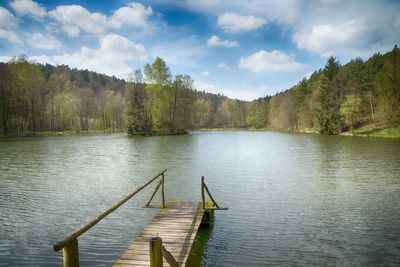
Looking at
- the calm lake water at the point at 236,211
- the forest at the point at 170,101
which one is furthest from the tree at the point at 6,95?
the calm lake water at the point at 236,211

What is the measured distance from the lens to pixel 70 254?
21.3ft

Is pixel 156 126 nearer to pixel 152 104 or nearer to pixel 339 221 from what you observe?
pixel 152 104

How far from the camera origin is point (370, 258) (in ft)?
35.5

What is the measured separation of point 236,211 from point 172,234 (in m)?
5.72

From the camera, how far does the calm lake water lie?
11281mm

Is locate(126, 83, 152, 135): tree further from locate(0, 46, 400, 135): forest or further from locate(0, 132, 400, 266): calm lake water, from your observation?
locate(0, 132, 400, 266): calm lake water

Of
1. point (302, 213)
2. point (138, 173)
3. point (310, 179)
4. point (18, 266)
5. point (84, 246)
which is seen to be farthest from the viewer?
point (138, 173)

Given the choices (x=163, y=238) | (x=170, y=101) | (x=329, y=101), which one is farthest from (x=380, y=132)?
(x=163, y=238)

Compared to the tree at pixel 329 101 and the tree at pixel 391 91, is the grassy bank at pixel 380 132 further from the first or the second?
the tree at pixel 329 101

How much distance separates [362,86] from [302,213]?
275ft

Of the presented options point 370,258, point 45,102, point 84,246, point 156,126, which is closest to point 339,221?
point 370,258

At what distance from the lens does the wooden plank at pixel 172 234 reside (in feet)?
30.2

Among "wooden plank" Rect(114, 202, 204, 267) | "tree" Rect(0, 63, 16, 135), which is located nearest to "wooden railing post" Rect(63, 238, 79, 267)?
"wooden plank" Rect(114, 202, 204, 267)

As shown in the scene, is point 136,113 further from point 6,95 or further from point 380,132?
point 380,132
